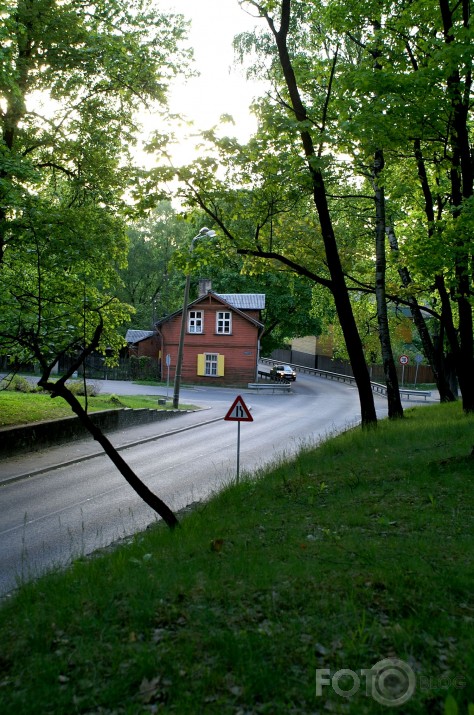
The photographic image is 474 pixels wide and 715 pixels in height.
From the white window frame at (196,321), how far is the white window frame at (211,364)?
2.29m

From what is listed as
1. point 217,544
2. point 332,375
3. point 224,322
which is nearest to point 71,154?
point 217,544

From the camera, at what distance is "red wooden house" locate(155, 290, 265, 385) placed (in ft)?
169

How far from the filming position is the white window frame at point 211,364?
51938mm

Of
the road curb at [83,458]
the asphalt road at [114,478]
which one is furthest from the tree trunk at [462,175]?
the road curb at [83,458]

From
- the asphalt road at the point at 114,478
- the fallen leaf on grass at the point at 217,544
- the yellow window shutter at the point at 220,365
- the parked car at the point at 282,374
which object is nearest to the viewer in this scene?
the fallen leaf on grass at the point at 217,544

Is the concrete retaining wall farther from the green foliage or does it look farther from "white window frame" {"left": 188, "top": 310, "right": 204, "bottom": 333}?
"white window frame" {"left": 188, "top": 310, "right": 204, "bottom": 333}

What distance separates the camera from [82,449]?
1864 centimetres

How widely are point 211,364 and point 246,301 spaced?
6.61 meters

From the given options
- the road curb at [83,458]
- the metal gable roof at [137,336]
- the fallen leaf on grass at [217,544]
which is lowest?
the road curb at [83,458]

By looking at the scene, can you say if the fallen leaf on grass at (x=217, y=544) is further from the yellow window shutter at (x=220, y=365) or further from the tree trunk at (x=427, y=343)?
the yellow window shutter at (x=220, y=365)

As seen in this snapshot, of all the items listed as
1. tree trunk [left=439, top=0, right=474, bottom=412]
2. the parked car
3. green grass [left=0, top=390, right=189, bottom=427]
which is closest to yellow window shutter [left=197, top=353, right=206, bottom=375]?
the parked car

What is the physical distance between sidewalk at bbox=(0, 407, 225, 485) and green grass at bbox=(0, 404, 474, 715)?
8536 millimetres

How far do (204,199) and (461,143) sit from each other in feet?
17.1

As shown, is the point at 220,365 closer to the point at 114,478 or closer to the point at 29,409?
the point at 29,409
